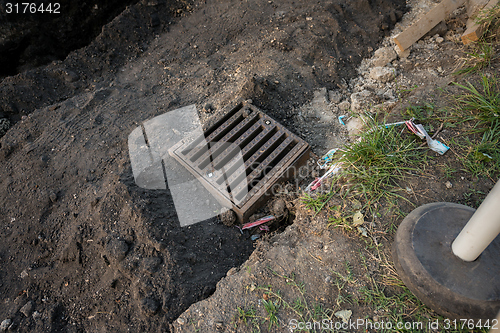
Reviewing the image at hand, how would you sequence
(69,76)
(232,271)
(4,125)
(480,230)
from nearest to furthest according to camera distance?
(480,230), (232,271), (4,125), (69,76)

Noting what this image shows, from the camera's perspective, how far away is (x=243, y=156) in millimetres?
2617

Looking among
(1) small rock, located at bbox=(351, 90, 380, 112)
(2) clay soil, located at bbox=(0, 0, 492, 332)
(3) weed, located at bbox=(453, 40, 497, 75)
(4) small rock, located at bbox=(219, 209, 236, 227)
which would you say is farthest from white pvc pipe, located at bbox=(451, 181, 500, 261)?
(3) weed, located at bbox=(453, 40, 497, 75)

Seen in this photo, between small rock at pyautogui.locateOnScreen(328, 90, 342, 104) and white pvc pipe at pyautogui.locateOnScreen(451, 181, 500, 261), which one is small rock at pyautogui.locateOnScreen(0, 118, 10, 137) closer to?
small rock at pyautogui.locateOnScreen(328, 90, 342, 104)

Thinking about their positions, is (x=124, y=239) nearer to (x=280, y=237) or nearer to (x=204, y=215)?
(x=204, y=215)

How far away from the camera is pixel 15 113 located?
3.34 meters

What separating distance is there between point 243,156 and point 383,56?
6.99 ft

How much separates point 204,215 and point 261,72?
1.68m

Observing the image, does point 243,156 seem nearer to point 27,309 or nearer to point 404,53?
point 27,309

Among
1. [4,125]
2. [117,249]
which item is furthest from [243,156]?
[4,125]

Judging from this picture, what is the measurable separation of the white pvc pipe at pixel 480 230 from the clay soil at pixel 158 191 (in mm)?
460

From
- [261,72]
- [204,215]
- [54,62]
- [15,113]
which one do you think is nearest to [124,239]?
[204,215]

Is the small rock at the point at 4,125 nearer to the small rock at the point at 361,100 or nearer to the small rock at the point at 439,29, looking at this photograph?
the small rock at the point at 361,100

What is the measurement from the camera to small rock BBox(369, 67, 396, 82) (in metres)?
3.18

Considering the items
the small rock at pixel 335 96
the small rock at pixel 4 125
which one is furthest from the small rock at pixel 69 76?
the small rock at pixel 335 96
